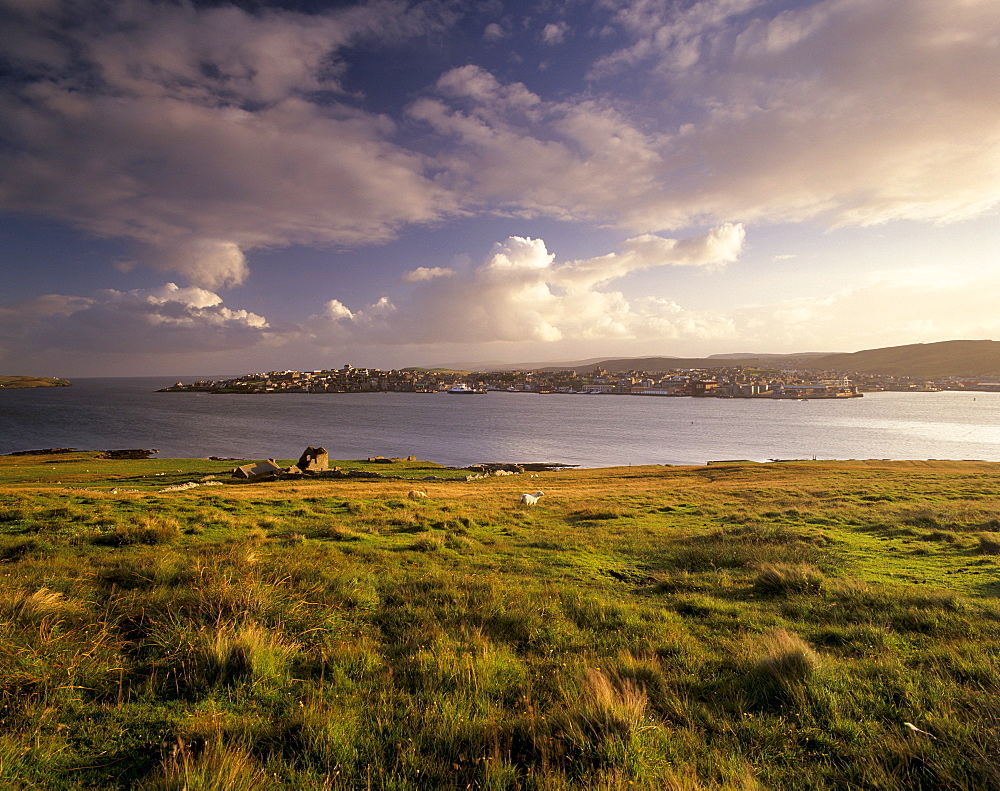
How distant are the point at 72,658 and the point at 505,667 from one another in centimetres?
411

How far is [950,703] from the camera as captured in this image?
4301mm

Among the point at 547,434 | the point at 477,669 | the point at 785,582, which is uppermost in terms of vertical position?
the point at 477,669

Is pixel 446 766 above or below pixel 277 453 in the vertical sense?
above

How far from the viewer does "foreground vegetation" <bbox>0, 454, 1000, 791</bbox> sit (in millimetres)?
3359

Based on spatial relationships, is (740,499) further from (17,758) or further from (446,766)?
(17,758)

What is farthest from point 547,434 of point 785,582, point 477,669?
point 477,669

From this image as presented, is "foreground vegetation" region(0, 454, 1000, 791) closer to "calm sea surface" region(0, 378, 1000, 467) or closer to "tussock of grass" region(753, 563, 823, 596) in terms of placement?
"tussock of grass" region(753, 563, 823, 596)

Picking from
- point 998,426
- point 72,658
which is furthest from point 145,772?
point 998,426

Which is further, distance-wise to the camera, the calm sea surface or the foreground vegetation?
the calm sea surface

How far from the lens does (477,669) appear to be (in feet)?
15.6

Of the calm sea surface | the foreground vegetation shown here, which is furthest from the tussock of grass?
the calm sea surface

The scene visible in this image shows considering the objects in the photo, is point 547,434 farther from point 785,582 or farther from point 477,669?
point 477,669

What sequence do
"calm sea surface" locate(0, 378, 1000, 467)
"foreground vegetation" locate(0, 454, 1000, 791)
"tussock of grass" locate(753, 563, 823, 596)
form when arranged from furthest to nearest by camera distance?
"calm sea surface" locate(0, 378, 1000, 467) < "tussock of grass" locate(753, 563, 823, 596) < "foreground vegetation" locate(0, 454, 1000, 791)

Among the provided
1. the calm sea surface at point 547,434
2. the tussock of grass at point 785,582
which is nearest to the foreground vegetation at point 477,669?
the tussock of grass at point 785,582
